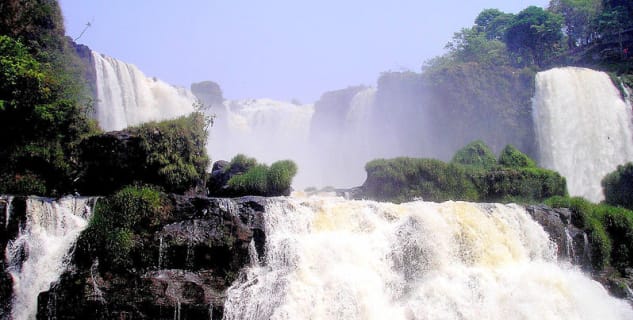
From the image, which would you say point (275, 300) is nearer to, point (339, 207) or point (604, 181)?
point (339, 207)

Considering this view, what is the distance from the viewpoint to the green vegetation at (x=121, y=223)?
11.9 m

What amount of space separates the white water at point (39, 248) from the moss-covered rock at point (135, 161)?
275 centimetres

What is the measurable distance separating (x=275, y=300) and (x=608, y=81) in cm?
2742

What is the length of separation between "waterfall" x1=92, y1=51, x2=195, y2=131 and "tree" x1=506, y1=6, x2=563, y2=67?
27.9m

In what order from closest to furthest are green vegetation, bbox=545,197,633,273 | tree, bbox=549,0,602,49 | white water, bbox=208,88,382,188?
green vegetation, bbox=545,197,633,273
white water, bbox=208,88,382,188
tree, bbox=549,0,602,49

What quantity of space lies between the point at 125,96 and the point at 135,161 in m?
14.6

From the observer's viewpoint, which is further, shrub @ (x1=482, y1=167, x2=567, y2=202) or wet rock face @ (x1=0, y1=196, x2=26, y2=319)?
shrub @ (x1=482, y1=167, x2=567, y2=202)

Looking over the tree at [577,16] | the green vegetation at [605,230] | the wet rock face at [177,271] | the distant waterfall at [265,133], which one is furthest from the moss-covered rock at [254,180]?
the tree at [577,16]

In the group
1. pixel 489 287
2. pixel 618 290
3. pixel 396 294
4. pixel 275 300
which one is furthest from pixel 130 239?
pixel 618 290

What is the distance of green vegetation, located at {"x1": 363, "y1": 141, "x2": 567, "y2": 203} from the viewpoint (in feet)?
69.1

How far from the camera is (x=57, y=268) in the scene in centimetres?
1155

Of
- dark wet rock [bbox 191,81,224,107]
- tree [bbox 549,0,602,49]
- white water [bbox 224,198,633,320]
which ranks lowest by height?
white water [bbox 224,198,633,320]

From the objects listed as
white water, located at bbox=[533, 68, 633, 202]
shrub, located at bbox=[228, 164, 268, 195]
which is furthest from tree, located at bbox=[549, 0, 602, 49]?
shrub, located at bbox=[228, 164, 268, 195]

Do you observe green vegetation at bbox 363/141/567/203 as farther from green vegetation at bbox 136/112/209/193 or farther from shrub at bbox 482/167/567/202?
green vegetation at bbox 136/112/209/193
